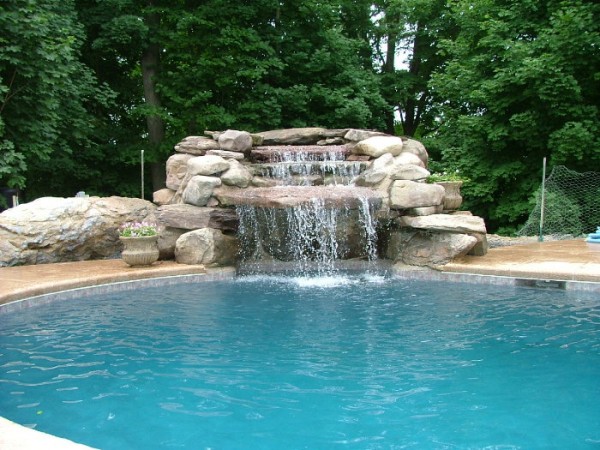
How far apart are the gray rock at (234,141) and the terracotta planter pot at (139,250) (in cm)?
245

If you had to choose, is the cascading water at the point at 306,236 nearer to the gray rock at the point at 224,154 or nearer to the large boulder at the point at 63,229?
the gray rock at the point at 224,154

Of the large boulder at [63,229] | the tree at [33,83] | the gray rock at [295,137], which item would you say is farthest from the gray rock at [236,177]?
the tree at [33,83]

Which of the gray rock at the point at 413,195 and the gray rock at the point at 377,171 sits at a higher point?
the gray rock at the point at 377,171

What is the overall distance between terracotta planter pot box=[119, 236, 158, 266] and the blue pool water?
1.22 meters

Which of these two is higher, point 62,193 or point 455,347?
point 62,193

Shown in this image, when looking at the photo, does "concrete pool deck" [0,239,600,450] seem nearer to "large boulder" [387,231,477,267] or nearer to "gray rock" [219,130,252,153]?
"large boulder" [387,231,477,267]

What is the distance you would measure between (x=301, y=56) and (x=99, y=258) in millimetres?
7559

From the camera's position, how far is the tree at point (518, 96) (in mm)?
10820

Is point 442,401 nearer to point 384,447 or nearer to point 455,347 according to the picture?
point 384,447

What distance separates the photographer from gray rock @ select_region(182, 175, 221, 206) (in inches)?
331

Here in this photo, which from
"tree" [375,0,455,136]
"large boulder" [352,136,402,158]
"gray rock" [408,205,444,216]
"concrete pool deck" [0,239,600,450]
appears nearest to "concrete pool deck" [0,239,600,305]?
"concrete pool deck" [0,239,600,450]

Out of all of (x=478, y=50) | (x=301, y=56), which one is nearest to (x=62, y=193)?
(x=301, y=56)

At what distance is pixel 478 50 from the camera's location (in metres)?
13.8

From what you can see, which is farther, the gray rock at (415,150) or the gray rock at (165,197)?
the gray rock at (415,150)
